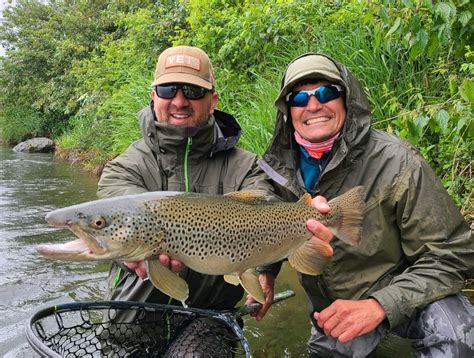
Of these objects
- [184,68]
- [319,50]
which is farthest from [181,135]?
[319,50]

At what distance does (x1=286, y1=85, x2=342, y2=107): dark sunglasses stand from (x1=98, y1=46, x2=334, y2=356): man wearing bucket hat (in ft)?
1.83

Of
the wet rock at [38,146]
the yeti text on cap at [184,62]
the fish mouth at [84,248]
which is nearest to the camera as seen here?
the fish mouth at [84,248]

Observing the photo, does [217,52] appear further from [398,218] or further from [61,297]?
[398,218]

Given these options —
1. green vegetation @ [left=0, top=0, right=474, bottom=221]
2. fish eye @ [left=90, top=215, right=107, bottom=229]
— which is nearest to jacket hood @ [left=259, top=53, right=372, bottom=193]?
green vegetation @ [left=0, top=0, right=474, bottom=221]

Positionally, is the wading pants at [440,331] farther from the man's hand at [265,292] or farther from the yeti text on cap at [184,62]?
the yeti text on cap at [184,62]

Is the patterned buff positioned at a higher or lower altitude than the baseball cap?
lower

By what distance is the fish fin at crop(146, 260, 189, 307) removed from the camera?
7.52 feet

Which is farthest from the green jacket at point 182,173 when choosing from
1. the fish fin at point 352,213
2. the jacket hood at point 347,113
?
the fish fin at point 352,213

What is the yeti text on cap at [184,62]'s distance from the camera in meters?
3.08

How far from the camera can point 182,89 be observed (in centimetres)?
304

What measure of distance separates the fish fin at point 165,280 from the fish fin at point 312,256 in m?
0.63

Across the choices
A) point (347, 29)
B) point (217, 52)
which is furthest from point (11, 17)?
point (347, 29)

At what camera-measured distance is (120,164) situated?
10.0ft

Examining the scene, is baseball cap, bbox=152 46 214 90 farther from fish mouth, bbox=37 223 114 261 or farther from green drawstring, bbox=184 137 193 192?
fish mouth, bbox=37 223 114 261
